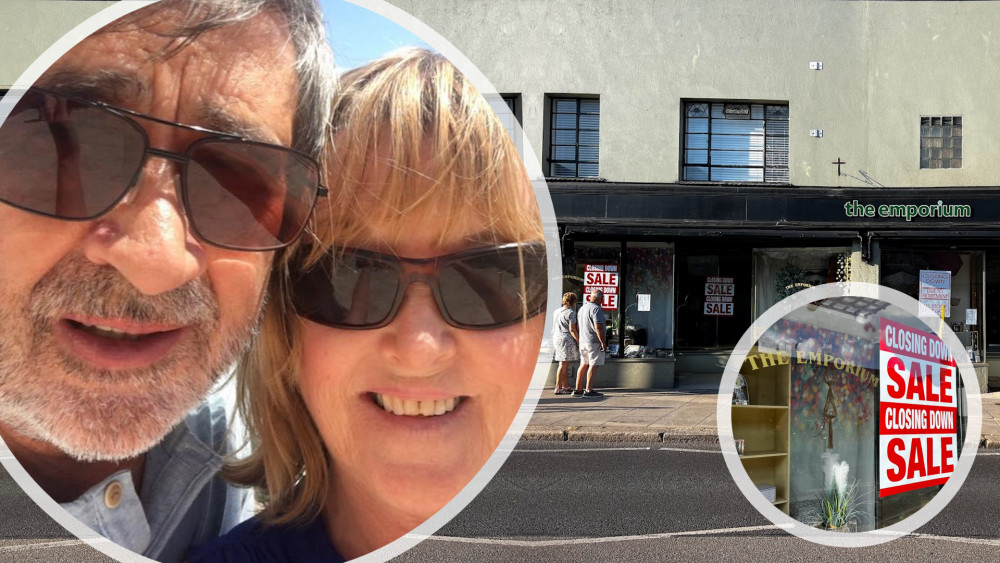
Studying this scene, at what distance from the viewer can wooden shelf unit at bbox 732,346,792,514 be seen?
6.98 ft

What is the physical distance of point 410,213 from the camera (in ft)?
4.09

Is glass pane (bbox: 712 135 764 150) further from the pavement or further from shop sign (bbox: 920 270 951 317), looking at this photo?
the pavement

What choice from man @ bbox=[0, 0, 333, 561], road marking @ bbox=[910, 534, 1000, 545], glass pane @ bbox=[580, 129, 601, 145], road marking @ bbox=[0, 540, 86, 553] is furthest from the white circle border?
glass pane @ bbox=[580, 129, 601, 145]

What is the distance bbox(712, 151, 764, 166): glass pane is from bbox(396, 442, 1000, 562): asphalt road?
24.9ft

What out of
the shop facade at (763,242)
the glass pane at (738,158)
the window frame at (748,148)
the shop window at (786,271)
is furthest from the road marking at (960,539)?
the glass pane at (738,158)

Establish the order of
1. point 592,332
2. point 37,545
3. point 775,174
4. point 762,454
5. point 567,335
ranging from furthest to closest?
point 775,174 < point 592,332 < point 567,335 < point 37,545 < point 762,454

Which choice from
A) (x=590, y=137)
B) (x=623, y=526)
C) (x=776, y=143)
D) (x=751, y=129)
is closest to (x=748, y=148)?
(x=751, y=129)

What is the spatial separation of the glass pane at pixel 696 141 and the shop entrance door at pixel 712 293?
173cm

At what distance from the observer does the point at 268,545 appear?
1.33 m

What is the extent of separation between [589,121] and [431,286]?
13.2 m

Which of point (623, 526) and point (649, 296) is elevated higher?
point (649, 296)

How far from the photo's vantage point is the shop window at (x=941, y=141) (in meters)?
13.8

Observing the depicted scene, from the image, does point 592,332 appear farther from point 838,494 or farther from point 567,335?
point 838,494

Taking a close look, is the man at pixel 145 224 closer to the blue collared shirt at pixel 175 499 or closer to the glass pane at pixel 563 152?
the blue collared shirt at pixel 175 499
